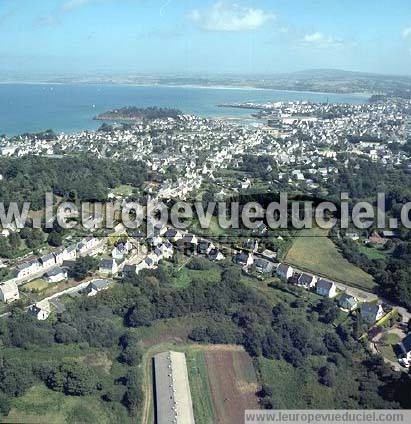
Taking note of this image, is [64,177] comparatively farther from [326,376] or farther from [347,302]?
[326,376]

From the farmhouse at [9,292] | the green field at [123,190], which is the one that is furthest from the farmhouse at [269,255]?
the green field at [123,190]

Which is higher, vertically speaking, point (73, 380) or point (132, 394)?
point (73, 380)

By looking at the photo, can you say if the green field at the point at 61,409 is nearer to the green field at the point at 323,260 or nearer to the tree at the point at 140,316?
the tree at the point at 140,316

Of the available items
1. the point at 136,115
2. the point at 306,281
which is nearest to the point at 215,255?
the point at 306,281

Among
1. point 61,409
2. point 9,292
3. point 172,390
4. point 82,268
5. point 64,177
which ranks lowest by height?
point 61,409

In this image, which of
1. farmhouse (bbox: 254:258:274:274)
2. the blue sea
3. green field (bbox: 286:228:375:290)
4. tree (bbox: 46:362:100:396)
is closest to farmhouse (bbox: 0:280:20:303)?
tree (bbox: 46:362:100:396)

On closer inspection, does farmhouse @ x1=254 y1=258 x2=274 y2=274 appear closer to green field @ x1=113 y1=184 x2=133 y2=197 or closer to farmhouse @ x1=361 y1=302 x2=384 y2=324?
farmhouse @ x1=361 y1=302 x2=384 y2=324
